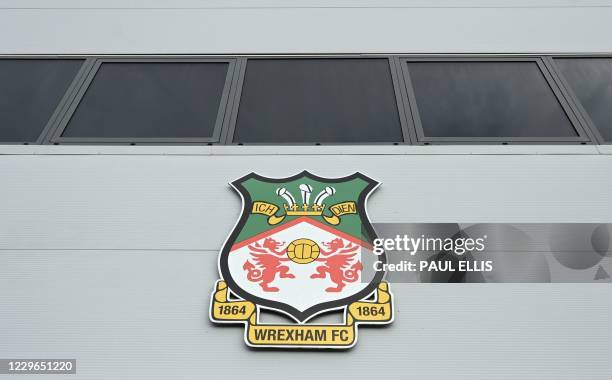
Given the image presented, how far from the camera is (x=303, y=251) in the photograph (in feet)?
11.1

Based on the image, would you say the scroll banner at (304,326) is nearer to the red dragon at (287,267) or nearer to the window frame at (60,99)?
the red dragon at (287,267)

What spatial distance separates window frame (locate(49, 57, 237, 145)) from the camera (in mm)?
3967

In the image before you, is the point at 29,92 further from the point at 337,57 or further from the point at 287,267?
the point at 287,267

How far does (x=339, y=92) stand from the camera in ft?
14.2

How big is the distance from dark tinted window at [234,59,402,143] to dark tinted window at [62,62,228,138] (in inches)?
10.6

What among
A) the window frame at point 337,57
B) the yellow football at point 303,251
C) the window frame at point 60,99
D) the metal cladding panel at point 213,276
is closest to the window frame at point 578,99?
the metal cladding panel at point 213,276

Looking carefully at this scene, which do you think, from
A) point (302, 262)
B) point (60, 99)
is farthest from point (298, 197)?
point (60, 99)

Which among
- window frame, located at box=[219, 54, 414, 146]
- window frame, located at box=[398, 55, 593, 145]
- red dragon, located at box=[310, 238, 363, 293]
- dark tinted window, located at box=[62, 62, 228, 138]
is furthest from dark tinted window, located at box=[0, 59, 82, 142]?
window frame, located at box=[398, 55, 593, 145]

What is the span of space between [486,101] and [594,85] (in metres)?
0.87
